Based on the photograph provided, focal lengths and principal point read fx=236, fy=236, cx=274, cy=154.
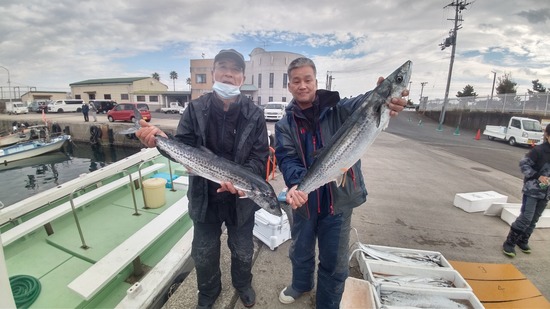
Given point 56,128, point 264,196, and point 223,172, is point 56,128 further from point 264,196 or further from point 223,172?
point 264,196

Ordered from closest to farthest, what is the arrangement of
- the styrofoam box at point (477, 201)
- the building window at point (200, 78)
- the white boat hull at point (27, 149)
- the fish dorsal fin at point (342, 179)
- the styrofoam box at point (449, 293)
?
the fish dorsal fin at point (342, 179)
the styrofoam box at point (449, 293)
the styrofoam box at point (477, 201)
the white boat hull at point (27, 149)
the building window at point (200, 78)

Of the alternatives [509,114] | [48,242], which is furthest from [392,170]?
[509,114]

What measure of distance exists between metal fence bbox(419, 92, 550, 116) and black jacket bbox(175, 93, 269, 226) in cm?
3424

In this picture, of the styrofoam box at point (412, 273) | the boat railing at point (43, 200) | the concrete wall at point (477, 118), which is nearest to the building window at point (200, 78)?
the concrete wall at point (477, 118)

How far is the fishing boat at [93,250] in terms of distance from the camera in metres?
3.23

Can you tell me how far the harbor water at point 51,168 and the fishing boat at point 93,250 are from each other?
10.7 metres

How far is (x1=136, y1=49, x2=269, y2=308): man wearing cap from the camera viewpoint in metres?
2.65

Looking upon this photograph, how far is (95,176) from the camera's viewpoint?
5672mm

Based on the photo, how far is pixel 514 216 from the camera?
210 inches

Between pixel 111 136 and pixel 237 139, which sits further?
pixel 111 136

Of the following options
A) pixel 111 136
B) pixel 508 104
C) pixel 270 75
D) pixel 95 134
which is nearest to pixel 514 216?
pixel 111 136

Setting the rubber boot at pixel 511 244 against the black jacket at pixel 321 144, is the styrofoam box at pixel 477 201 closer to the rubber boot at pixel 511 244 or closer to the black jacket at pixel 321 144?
the rubber boot at pixel 511 244

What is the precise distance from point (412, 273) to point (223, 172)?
9.67ft

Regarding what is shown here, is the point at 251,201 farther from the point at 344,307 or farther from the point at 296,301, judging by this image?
the point at 344,307
